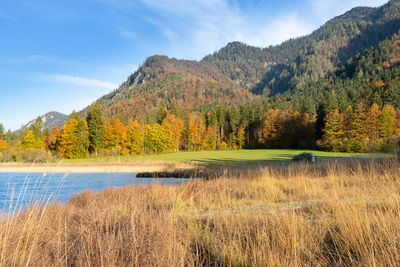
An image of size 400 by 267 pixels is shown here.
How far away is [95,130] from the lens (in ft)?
171

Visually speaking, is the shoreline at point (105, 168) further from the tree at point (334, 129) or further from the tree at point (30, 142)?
the tree at point (334, 129)

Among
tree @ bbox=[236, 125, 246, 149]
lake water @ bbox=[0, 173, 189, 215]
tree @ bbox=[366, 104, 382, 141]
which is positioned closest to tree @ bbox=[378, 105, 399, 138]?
tree @ bbox=[366, 104, 382, 141]

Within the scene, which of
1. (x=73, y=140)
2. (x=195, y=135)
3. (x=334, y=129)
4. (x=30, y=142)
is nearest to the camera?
(x=73, y=140)

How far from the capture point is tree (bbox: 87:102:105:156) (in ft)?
171

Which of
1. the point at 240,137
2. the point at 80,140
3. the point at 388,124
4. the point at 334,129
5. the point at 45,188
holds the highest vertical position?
the point at 388,124

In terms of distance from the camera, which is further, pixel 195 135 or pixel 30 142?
pixel 195 135

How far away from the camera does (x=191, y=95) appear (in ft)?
441

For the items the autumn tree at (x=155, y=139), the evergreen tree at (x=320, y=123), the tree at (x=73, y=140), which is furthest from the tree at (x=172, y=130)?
the evergreen tree at (x=320, y=123)

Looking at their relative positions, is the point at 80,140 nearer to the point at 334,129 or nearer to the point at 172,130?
the point at 172,130

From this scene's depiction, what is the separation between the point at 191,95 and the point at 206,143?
226 ft

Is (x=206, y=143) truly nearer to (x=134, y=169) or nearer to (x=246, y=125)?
(x=246, y=125)

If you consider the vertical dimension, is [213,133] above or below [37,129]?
below

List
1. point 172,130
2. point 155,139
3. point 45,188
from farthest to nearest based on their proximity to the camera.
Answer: point 172,130 → point 155,139 → point 45,188

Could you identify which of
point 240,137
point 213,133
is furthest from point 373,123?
point 213,133
